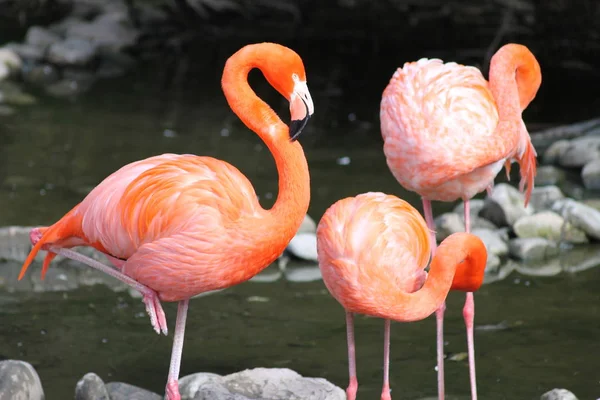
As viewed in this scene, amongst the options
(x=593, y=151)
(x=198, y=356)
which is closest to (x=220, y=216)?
(x=198, y=356)

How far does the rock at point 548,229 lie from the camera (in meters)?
6.28

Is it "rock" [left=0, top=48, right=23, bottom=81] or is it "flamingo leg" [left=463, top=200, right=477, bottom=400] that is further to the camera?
"rock" [left=0, top=48, right=23, bottom=81]

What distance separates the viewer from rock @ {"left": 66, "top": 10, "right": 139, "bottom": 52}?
11602 mm

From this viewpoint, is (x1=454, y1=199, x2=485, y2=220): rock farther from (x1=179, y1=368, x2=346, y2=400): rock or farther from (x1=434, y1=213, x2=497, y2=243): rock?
(x1=179, y1=368, x2=346, y2=400): rock

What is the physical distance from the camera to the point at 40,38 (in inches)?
454

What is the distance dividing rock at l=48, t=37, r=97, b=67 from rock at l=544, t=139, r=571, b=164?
5602mm

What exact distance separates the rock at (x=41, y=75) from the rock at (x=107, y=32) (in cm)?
80

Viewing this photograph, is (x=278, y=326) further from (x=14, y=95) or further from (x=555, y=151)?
(x=14, y=95)

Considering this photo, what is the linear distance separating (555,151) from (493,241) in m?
2.03

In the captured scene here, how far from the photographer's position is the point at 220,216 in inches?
142

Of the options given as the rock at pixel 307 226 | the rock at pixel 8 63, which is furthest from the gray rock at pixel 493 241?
the rock at pixel 8 63

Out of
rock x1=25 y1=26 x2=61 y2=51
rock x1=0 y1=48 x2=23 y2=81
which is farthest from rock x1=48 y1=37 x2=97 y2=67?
rock x1=0 y1=48 x2=23 y2=81

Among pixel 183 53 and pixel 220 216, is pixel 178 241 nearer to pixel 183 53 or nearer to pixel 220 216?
A: pixel 220 216

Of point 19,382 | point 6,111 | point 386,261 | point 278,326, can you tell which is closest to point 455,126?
point 386,261
